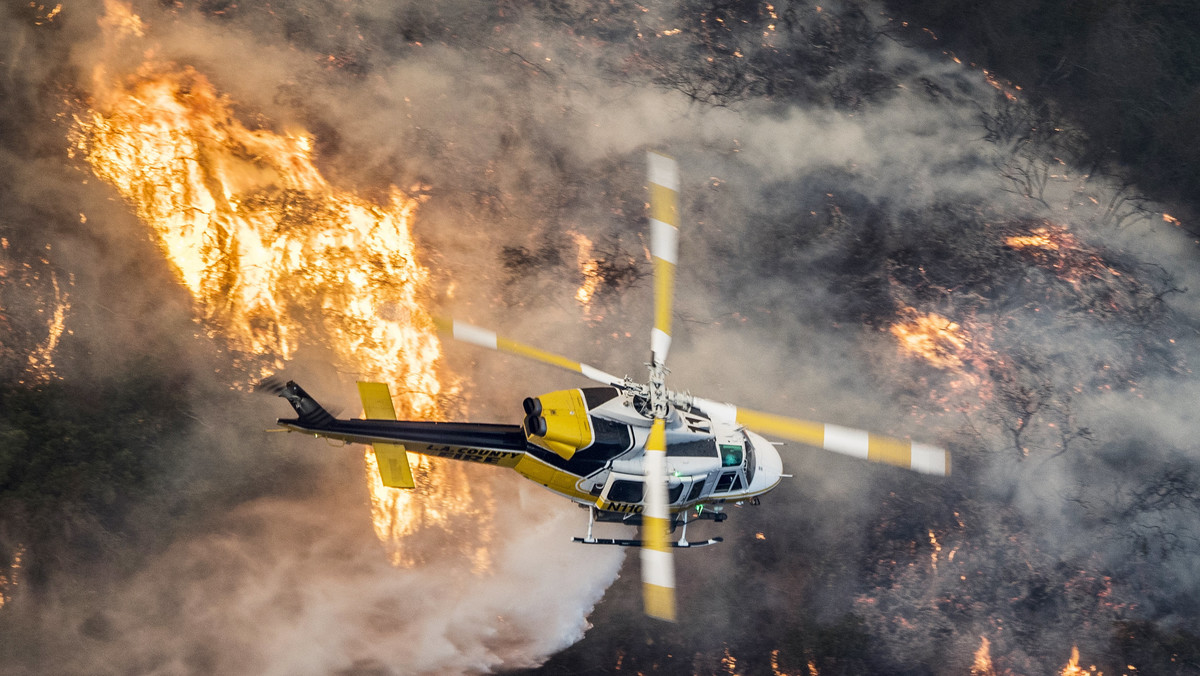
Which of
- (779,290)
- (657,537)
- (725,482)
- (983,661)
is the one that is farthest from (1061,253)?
(657,537)

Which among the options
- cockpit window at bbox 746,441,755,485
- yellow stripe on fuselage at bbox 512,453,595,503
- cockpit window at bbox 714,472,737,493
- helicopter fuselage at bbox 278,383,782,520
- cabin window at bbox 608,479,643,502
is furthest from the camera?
cockpit window at bbox 746,441,755,485

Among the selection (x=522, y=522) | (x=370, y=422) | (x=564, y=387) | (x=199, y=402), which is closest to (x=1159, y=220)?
(x=564, y=387)

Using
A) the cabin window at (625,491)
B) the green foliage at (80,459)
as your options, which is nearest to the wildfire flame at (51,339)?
the green foliage at (80,459)

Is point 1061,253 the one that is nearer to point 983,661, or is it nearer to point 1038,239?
point 1038,239

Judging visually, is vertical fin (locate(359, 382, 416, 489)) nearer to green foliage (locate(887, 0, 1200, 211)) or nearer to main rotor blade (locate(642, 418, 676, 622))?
main rotor blade (locate(642, 418, 676, 622))

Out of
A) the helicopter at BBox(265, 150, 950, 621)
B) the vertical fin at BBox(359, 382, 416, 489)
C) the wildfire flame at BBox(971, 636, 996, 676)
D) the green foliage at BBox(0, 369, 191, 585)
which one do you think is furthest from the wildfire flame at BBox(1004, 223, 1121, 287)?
the green foliage at BBox(0, 369, 191, 585)

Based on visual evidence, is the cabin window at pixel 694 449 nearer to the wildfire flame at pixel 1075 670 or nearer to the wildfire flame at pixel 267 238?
the wildfire flame at pixel 267 238

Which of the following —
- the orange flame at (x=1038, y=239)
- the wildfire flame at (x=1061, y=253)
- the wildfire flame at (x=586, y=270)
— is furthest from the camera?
the orange flame at (x=1038, y=239)
